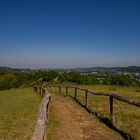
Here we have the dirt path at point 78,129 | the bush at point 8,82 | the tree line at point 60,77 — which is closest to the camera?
the dirt path at point 78,129

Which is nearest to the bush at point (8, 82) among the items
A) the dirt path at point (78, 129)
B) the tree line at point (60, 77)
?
the tree line at point (60, 77)

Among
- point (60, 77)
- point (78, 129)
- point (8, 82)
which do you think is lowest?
point (8, 82)

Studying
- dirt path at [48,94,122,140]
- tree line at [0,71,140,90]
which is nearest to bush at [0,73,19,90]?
tree line at [0,71,140,90]

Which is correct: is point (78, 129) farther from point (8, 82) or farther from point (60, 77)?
point (8, 82)

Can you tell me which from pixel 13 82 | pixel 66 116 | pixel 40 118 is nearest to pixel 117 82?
pixel 13 82

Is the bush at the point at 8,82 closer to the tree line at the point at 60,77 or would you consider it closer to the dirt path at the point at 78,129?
the tree line at the point at 60,77

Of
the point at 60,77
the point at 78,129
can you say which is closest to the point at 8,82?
the point at 60,77

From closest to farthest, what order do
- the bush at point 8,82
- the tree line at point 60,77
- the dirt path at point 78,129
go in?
the dirt path at point 78,129 → the tree line at point 60,77 → the bush at point 8,82

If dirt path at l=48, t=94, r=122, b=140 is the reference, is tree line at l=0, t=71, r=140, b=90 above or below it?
below

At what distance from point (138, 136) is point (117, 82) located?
71.9 m

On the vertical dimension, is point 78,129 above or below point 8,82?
above

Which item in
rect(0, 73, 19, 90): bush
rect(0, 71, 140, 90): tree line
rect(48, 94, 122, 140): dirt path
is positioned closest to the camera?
rect(48, 94, 122, 140): dirt path

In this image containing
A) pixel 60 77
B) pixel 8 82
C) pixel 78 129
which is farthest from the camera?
pixel 8 82

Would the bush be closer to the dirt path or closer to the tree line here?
the tree line
